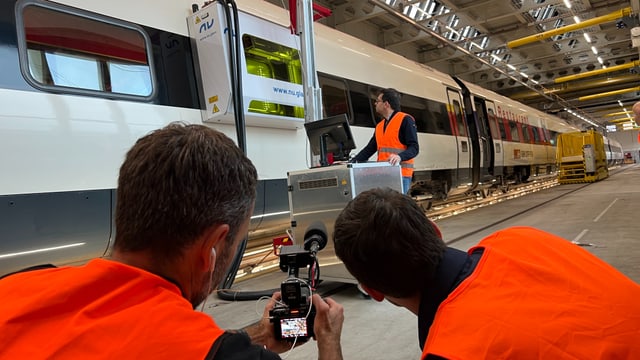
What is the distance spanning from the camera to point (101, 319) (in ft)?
1.99

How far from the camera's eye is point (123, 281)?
0.66 m

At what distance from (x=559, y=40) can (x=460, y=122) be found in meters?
7.57

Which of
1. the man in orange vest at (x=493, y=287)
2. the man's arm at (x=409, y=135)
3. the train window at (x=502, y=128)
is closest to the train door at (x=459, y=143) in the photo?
the train window at (x=502, y=128)

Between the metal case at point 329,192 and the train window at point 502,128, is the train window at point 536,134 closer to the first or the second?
the train window at point 502,128

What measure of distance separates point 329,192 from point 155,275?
2.33 m

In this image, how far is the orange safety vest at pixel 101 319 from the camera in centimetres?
58

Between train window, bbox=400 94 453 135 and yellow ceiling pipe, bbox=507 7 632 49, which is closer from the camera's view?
train window, bbox=400 94 453 135

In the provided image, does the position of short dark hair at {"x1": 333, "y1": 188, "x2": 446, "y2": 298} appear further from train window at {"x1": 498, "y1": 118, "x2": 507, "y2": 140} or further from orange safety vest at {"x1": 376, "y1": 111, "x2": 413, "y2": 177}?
train window at {"x1": 498, "y1": 118, "x2": 507, "y2": 140}

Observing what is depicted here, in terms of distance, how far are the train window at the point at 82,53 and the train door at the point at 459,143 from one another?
249 inches

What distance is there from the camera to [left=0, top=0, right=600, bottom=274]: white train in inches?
103

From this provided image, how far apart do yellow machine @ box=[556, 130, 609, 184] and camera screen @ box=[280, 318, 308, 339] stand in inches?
676

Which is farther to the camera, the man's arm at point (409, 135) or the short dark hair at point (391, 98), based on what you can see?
the short dark hair at point (391, 98)

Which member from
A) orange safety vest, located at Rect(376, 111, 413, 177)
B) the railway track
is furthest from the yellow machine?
orange safety vest, located at Rect(376, 111, 413, 177)

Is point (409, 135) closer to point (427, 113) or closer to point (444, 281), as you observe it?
point (444, 281)
